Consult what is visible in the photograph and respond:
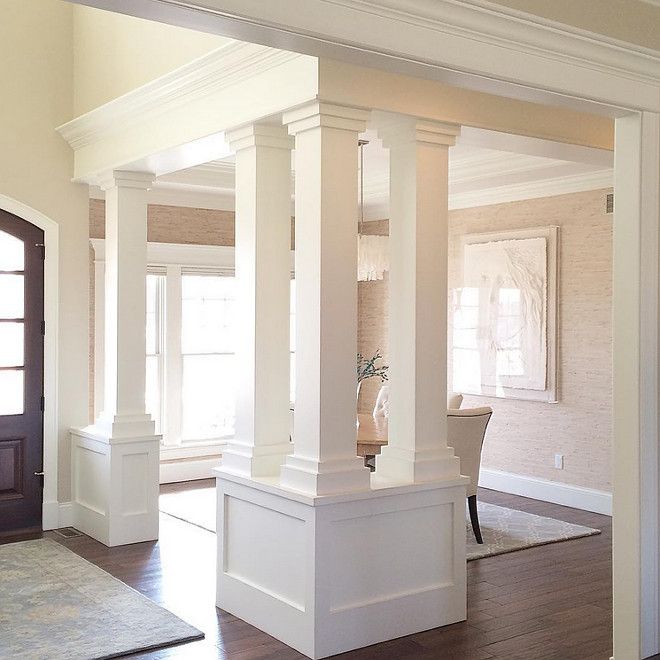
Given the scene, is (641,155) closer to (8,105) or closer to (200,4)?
(200,4)

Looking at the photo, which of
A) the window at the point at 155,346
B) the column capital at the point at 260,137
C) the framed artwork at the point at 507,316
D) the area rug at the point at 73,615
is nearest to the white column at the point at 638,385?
the column capital at the point at 260,137

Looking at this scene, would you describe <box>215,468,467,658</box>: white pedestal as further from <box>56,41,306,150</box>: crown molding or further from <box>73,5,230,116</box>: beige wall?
<box>73,5,230,116</box>: beige wall

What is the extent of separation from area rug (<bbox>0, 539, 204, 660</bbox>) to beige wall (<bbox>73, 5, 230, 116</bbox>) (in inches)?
116

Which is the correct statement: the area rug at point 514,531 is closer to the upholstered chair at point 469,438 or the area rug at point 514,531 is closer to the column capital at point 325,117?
the upholstered chair at point 469,438

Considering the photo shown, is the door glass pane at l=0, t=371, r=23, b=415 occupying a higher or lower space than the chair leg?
higher

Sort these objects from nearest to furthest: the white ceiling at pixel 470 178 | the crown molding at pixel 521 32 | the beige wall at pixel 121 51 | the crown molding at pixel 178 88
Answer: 1. the crown molding at pixel 521 32
2. the crown molding at pixel 178 88
3. the beige wall at pixel 121 51
4. the white ceiling at pixel 470 178

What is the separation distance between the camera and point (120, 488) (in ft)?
20.1

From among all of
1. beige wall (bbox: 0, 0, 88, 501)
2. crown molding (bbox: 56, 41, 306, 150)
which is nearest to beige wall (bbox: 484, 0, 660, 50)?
crown molding (bbox: 56, 41, 306, 150)

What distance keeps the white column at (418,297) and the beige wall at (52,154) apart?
3.00m

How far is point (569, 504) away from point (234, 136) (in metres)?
4.39

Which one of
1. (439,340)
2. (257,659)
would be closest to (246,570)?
(257,659)

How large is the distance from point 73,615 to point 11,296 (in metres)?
2.67

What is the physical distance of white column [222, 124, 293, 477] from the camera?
4.57 m

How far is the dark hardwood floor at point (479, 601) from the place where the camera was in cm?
412
